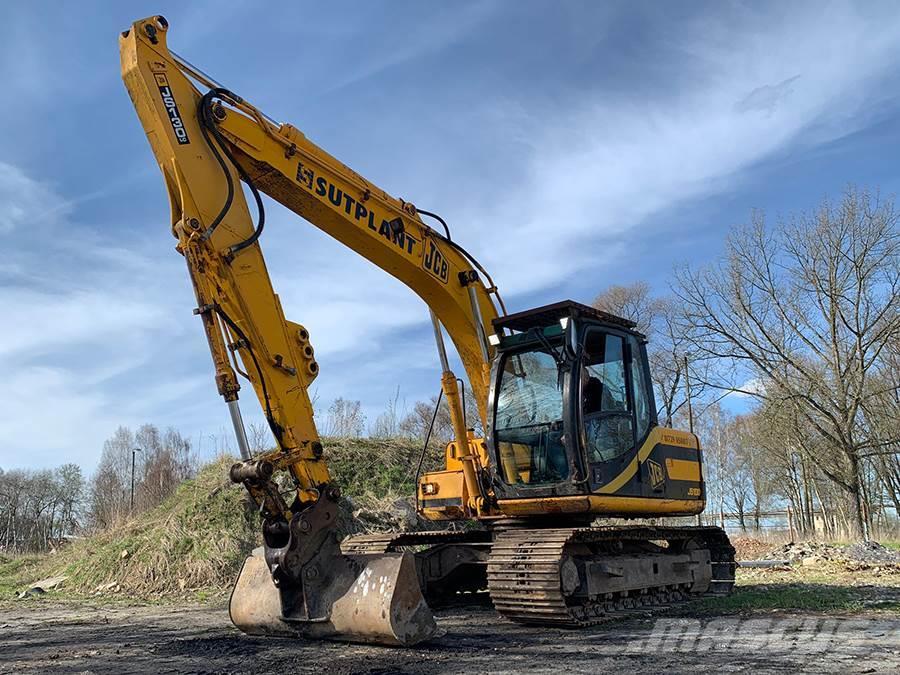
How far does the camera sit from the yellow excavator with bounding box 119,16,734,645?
6000 mm

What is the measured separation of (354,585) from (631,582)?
321 centimetres

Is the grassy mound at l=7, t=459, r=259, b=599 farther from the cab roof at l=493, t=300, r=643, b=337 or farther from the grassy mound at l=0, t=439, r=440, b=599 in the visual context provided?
the cab roof at l=493, t=300, r=643, b=337

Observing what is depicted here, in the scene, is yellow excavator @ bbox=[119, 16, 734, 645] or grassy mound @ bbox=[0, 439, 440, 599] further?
grassy mound @ bbox=[0, 439, 440, 599]

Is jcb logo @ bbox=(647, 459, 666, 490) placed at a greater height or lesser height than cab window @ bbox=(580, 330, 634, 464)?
lesser

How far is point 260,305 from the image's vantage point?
6375 millimetres

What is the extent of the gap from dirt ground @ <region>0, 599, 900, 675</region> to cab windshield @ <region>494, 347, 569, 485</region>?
4.63 feet

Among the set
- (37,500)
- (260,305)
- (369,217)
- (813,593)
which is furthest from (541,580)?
(37,500)

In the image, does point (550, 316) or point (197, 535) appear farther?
point (197, 535)

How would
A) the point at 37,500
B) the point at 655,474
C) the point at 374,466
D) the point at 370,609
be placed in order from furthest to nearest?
1. the point at 37,500
2. the point at 374,466
3. the point at 655,474
4. the point at 370,609

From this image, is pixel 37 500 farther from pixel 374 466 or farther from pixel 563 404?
pixel 563 404

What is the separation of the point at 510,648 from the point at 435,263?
3847mm

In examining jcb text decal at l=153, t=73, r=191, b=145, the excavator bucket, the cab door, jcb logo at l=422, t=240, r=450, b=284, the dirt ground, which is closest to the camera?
the dirt ground

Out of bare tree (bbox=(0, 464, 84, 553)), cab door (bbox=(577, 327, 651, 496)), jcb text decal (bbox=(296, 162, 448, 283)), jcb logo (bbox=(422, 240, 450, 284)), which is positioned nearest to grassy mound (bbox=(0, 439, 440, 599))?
jcb logo (bbox=(422, 240, 450, 284))

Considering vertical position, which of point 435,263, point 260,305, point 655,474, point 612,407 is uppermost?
point 435,263
